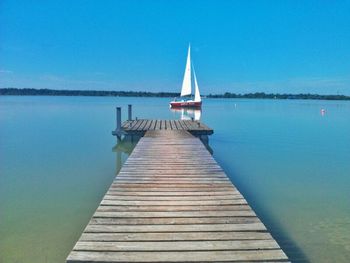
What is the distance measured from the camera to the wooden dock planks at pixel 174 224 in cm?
315

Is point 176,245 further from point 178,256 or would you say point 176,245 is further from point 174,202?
point 174,202

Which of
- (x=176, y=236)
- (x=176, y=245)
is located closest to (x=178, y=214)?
(x=176, y=236)

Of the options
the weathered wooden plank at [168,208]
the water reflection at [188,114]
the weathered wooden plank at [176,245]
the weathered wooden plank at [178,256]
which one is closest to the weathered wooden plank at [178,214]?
the weathered wooden plank at [168,208]

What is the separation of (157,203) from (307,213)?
3710mm

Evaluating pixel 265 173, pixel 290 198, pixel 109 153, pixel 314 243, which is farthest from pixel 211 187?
pixel 109 153

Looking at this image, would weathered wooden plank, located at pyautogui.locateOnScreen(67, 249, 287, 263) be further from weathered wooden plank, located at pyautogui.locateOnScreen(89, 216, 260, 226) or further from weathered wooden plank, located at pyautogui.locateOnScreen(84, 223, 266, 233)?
weathered wooden plank, located at pyautogui.locateOnScreen(89, 216, 260, 226)

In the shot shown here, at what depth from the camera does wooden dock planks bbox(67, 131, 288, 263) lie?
3152 millimetres

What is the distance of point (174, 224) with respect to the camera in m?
3.85

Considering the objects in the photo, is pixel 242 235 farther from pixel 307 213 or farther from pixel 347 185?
pixel 347 185

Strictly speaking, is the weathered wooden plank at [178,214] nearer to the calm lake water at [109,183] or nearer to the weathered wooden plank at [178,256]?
the weathered wooden plank at [178,256]

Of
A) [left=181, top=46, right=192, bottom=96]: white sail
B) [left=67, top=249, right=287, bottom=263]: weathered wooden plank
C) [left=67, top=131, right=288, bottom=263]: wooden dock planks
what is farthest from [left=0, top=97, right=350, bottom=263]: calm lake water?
[left=181, top=46, right=192, bottom=96]: white sail

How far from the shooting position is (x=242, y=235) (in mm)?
3559

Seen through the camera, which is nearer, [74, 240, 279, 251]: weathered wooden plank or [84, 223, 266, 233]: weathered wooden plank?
[74, 240, 279, 251]: weathered wooden plank

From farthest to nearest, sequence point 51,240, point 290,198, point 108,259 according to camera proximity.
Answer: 1. point 290,198
2. point 51,240
3. point 108,259
